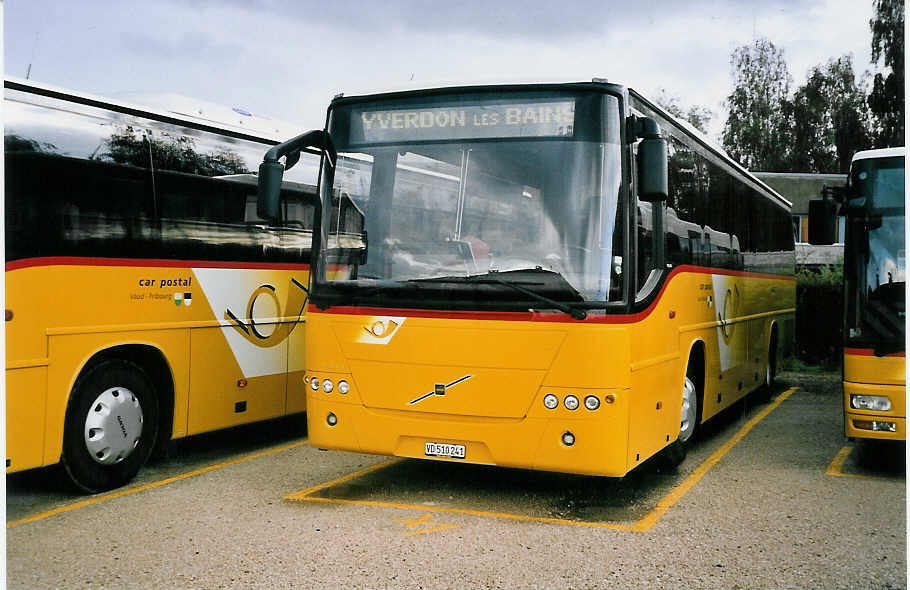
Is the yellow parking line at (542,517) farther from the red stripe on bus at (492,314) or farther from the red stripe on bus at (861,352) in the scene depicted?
the red stripe on bus at (861,352)

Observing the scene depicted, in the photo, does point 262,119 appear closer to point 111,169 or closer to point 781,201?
point 111,169

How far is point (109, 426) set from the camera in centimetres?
811

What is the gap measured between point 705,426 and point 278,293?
5753 millimetres

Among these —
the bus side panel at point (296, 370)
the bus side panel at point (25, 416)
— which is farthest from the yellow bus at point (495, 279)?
the bus side panel at point (296, 370)

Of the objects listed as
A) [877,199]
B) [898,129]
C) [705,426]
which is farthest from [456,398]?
[898,129]

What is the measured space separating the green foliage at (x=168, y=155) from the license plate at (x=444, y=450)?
11.3ft

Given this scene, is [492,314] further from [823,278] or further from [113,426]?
[823,278]

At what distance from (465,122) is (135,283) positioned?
121 inches

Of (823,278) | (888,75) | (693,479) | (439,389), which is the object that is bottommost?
(693,479)

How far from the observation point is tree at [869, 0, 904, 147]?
1117 inches

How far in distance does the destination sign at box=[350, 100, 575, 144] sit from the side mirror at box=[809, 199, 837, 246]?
351 cm

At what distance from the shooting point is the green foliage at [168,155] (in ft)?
26.8

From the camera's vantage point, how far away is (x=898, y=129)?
36469 millimetres

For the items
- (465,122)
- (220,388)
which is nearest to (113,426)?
(220,388)
